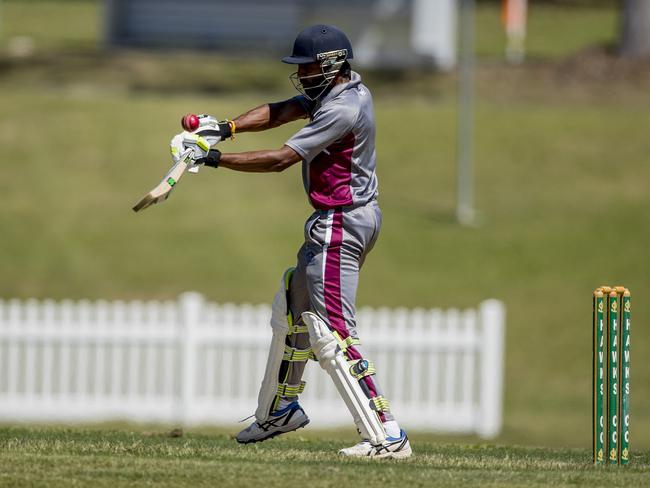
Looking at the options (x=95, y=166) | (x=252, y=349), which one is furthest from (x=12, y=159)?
(x=252, y=349)

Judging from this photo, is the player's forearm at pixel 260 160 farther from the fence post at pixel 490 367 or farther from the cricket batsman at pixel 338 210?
the fence post at pixel 490 367

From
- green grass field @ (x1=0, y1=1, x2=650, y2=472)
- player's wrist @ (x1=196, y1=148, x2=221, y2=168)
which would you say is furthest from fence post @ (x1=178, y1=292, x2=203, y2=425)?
player's wrist @ (x1=196, y1=148, x2=221, y2=168)

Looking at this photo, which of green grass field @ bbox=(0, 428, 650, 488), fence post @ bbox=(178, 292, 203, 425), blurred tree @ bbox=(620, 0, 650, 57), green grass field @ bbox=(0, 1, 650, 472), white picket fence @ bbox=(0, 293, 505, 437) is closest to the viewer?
green grass field @ bbox=(0, 428, 650, 488)

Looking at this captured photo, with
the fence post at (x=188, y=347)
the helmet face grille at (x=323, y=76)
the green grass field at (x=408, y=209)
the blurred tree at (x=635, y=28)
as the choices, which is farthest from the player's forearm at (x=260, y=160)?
the blurred tree at (x=635, y=28)

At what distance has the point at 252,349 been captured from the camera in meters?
11.8

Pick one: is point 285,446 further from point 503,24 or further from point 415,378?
point 503,24

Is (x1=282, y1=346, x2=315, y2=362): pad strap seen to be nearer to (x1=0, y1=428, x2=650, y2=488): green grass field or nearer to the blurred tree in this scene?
(x1=0, y1=428, x2=650, y2=488): green grass field

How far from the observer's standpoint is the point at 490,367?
39.2 feet

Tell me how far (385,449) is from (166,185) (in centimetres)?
181

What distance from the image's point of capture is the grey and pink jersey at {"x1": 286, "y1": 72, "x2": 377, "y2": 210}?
20.8 feet

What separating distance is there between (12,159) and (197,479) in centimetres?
1680

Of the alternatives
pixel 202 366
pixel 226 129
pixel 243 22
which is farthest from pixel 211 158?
pixel 243 22

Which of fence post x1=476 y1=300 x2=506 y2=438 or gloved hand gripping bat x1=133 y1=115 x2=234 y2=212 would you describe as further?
fence post x1=476 y1=300 x2=506 y2=438

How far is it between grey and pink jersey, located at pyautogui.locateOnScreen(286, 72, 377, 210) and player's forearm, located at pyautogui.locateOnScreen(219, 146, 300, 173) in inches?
7.5
